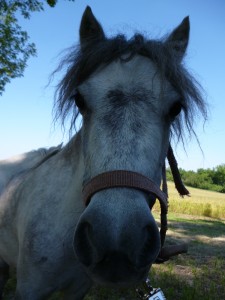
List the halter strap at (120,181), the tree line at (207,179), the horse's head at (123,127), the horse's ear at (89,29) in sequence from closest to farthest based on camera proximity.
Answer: the horse's head at (123,127)
the halter strap at (120,181)
the horse's ear at (89,29)
the tree line at (207,179)

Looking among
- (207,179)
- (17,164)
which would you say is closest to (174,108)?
(17,164)

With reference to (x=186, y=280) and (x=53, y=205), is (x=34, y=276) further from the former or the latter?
(x=186, y=280)

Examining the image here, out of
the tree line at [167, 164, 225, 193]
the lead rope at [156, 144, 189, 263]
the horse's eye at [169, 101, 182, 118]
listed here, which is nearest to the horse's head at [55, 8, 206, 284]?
the horse's eye at [169, 101, 182, 118]

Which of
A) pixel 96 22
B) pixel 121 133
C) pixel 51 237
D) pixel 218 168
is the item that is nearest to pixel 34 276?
pixel 51 237

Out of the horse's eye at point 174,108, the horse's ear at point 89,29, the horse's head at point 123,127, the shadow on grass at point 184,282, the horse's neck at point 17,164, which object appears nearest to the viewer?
the horse's head at point 123,127

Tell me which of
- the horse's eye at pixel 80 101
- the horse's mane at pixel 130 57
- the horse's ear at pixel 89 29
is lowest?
the horse's eye at pixel 80 101

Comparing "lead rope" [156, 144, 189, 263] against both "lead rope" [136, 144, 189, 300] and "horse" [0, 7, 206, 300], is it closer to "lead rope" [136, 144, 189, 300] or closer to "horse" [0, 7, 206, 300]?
"lead rope" [136, 144, 189, 300]

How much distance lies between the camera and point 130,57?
7.09ft

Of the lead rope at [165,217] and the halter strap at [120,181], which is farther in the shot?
the lead rope at [165,217]

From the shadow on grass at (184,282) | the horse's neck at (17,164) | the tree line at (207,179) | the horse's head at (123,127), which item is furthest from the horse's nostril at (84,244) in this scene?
the tree line at (207,179)

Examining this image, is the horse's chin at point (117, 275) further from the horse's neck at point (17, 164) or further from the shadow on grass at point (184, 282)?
the shadow on grass at point (184, 282)

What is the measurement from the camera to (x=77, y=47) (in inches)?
101

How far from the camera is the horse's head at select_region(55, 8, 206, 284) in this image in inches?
57.9

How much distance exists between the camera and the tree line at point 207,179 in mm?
69688
